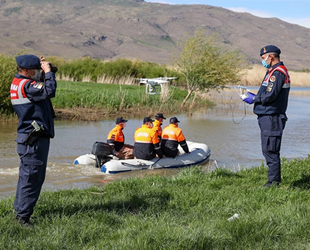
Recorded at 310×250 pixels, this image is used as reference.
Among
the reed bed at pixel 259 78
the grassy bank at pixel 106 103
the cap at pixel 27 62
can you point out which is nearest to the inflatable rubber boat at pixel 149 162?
the cap at pixel 27 62

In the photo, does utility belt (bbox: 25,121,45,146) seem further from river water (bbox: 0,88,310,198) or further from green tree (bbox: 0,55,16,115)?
green tree (bbox: 0,55,16,115)

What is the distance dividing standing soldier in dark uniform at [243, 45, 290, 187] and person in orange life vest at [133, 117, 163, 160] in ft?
15.5

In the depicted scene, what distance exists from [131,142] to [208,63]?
37.5 ft

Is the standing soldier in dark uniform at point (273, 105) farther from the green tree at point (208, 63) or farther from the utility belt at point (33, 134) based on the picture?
the green tree at point (208, 63)

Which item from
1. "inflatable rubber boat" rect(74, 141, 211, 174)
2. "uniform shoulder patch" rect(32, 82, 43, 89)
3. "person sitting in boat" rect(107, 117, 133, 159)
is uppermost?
"uniform shoulder patch" rect(32, 82, 43, 89)

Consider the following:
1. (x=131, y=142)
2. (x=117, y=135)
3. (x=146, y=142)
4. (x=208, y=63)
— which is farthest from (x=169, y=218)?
(x=208, y=63)

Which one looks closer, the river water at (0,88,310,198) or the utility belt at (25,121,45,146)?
the utility belt at (25,121,45,146)

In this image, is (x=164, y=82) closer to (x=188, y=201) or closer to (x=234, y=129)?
(x=234, y=129)

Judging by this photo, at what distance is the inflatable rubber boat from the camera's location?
1114cm

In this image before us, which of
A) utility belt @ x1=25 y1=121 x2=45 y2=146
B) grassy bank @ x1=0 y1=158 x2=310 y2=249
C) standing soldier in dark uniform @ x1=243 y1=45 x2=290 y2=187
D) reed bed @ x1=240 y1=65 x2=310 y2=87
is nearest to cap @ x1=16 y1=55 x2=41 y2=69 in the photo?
utility belt @ x1=25 y1=121 x2=45 y2=146

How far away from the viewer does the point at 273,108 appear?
6824 millimetres

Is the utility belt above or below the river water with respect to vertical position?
above

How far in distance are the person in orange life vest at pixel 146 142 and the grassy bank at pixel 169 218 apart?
4.01 metres

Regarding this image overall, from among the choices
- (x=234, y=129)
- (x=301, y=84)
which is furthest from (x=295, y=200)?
(x=301, y=84)
